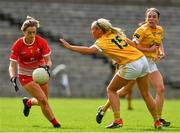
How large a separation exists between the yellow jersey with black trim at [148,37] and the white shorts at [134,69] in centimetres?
119

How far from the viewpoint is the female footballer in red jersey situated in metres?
14.4

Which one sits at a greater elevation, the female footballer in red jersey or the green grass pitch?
the female footballer in red jersey

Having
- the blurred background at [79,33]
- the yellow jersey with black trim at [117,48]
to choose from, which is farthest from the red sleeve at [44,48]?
A: the blurred background at [79,33]

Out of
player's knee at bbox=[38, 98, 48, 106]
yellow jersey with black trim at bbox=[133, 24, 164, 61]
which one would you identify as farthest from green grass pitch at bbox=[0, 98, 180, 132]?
yellow jersey with black trim at bbox=[133, 24, 164, 61]

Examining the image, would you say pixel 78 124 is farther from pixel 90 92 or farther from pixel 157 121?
pixel 90 92

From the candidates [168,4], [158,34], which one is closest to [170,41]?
[168,4]

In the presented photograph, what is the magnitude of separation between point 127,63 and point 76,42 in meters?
20.8

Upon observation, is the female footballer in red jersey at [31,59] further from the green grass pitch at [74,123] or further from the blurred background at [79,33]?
the blurred background at [79,33]

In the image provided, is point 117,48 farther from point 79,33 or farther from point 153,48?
point 79,33

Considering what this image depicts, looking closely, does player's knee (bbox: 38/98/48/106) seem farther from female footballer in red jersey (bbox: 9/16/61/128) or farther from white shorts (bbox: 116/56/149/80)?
white shorts (bbox: 116/56/149/80)

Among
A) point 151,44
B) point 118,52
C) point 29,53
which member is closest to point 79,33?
point 151,44

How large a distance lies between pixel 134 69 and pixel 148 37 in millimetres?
1532

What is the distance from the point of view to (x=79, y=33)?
3581cm


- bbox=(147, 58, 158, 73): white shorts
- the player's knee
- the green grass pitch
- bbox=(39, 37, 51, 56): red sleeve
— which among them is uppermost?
bbox=(39, 37, 51, 56): red sleeve
